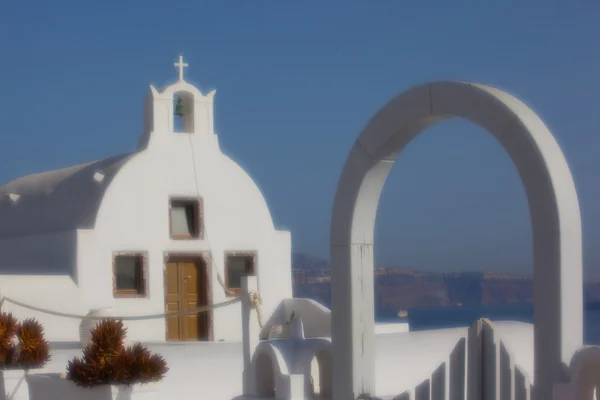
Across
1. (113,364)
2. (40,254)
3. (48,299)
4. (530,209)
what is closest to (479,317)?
(530,209)

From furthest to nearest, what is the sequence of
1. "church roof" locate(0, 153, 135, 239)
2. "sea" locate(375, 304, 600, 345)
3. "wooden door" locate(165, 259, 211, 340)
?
"sea" locate(375, 304, 600, 345), "wooden door" locate(165, 259, 211, 340), "church roof" locate(0, 153, 135, 239)

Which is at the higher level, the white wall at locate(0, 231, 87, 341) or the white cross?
the white cross

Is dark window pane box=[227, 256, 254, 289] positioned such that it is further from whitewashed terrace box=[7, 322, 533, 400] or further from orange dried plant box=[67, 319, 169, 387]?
orange dried plant box=[67, 319, 169, 387]

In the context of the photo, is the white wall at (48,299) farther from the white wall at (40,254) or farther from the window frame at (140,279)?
the window frame at (140,279)

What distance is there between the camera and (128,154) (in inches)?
651

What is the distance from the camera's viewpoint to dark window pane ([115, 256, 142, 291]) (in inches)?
614

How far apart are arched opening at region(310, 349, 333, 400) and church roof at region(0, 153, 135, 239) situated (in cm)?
713

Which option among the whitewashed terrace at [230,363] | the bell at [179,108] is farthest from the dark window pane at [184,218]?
the whitewashed terrace at [230,363]

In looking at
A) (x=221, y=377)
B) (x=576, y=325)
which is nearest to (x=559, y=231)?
(x=576, y=325)

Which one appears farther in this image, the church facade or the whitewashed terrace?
the church facade

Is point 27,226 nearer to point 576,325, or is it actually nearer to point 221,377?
point 221,377

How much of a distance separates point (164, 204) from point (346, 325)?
8.62m

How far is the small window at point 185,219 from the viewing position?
1623 centimetres

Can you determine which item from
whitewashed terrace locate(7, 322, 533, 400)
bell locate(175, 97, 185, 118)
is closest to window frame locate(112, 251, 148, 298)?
whitewashed terrace locate(7, 322, 533, 400)
